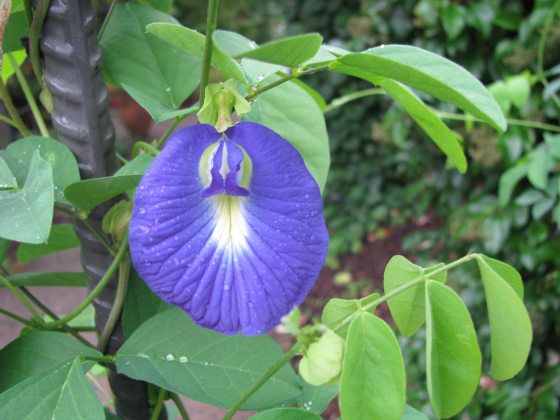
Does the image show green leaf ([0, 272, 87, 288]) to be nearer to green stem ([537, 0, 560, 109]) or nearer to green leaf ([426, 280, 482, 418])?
green leaf ([426, 280, 482, 418])

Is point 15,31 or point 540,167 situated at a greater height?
point 15,31

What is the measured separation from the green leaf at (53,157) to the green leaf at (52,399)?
0.15 metres

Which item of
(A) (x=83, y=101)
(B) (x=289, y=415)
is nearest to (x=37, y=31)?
(A) (x=83, y=101)

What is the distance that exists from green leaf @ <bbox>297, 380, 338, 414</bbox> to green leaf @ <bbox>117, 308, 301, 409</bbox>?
0.22ft

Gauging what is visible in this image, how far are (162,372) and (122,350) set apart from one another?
54 millimetres

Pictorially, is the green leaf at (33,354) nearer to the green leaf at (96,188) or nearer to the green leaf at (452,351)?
the green leaf at (96,188)

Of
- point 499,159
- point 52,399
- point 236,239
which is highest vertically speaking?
point 236,239

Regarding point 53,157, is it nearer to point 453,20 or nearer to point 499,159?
point 499,159

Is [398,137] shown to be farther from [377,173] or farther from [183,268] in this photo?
A: [183,268]

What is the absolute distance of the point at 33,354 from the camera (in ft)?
2.01

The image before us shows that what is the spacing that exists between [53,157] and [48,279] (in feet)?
0.57

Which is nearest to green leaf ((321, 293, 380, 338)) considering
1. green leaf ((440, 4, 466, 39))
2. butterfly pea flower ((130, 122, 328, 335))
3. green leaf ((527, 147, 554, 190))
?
butterfly pea flower ((130, 122, 328, 335))

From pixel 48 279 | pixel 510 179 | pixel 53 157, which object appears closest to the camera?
pixel 53 157

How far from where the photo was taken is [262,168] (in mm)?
490
